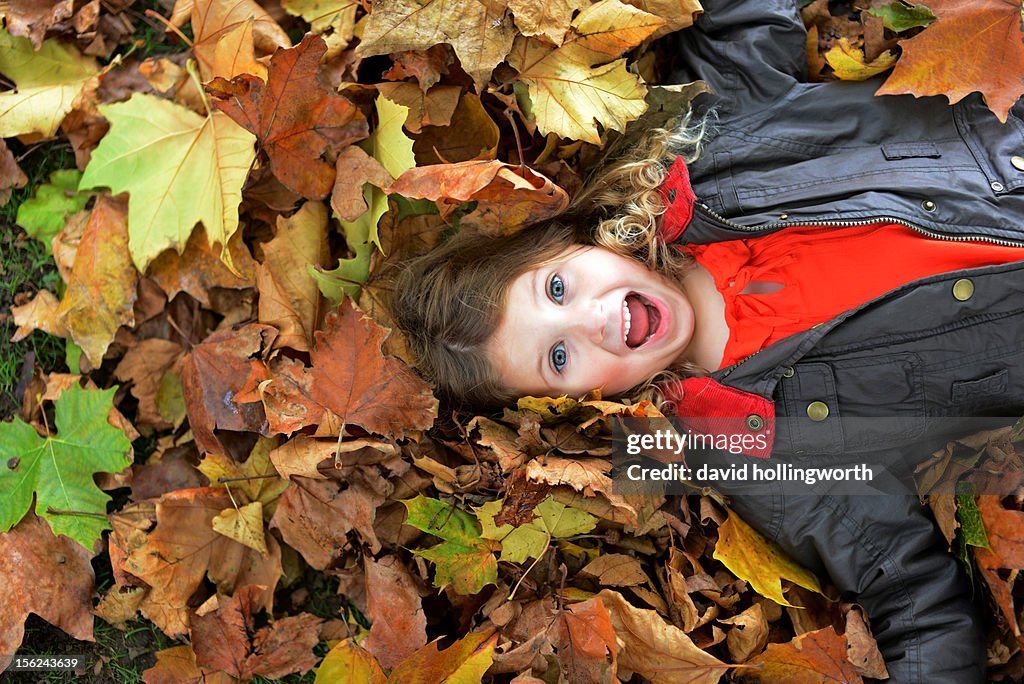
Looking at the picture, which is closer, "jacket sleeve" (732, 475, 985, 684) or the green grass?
"jacket sleeve" (732, 475, 985, 684)

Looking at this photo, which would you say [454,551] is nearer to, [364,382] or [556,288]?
[364,382]

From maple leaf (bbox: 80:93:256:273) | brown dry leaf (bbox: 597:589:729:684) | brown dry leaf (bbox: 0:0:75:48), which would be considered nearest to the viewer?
brown dry leaf (bbox: 597:589:729:684)

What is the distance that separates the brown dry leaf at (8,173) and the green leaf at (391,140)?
109cm

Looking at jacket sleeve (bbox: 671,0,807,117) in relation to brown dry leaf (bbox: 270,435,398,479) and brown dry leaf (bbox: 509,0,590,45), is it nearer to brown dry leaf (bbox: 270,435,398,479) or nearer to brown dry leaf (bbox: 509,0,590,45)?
brown dry leaf (bbox: 509,0,590,45)

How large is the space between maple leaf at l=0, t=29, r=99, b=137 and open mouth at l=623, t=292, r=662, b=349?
1.67 meters

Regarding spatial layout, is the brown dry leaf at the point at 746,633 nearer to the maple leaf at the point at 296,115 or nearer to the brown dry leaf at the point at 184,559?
the brown dry leaf at the point at 184,559

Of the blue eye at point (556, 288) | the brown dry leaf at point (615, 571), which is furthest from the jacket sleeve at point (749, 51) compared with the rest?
the brown dry leaf at point (615, 571)

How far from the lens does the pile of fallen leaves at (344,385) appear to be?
2.12m

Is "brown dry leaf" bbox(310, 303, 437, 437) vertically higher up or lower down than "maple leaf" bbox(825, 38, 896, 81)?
lower down

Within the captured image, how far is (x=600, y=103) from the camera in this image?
2131mm

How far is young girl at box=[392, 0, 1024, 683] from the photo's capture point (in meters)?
2.15

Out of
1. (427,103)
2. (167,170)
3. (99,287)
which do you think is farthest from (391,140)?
(99,287)

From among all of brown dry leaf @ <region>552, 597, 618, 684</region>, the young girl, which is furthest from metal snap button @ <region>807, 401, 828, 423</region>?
brown dry leaf @ <region>552, 597, 618, 684</region>

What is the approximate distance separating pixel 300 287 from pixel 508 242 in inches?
23.6
